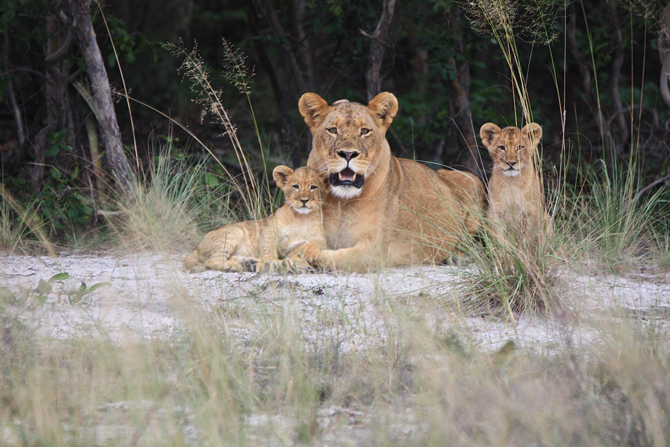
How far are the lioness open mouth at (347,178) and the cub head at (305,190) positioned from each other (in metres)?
0.20

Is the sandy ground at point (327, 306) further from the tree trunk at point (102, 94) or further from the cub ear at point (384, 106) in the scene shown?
the tree trunk at point (102, 94)

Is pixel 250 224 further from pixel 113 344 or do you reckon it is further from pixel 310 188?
pixel 113 344

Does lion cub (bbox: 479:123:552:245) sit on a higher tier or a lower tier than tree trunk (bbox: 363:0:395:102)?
lower

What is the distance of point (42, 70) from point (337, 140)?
5.60 meters

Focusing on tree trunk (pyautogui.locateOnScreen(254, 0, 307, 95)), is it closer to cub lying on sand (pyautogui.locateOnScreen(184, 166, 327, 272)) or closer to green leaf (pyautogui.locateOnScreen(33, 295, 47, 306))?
cub lying on sand (pyautogui.locateOnScreen(184, 166, 327, 272))

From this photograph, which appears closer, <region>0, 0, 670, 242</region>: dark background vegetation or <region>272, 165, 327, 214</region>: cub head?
<region>272, 165, 327, 214</region>: cub head

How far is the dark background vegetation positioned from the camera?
6367 millimetres

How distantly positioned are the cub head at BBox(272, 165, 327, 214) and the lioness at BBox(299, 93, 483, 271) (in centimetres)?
7

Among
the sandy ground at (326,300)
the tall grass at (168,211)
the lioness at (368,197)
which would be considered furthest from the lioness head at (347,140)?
the tall grass at (168,211)

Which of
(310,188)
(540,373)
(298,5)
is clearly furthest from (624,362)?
(298,5)

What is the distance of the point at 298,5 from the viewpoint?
823cm

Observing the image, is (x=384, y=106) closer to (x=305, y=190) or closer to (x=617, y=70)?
(x=305, y=190)

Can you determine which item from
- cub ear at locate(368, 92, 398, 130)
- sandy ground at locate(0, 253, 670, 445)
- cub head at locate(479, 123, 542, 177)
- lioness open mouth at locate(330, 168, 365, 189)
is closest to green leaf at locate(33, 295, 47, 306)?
sandy ground at locate(0, 253, 670, 445)

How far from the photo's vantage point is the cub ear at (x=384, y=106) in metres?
4.67
